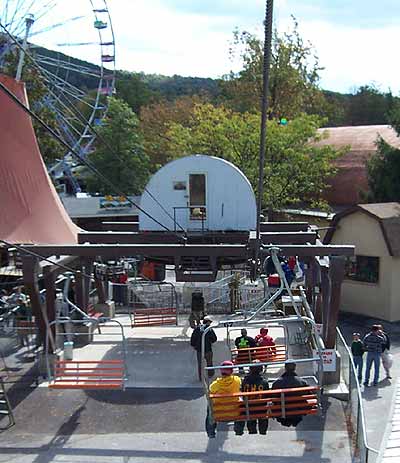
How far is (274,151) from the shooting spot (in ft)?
109

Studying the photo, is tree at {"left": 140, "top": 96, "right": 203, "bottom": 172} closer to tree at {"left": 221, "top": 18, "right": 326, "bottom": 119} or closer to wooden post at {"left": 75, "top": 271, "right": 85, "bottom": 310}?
tree at {"left": 221, "top": 18, "right": 326, "bottom": 119}

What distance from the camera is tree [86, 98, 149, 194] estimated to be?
46.7 metres

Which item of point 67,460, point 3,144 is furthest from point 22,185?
point 67,460

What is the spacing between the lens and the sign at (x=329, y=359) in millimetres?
14945

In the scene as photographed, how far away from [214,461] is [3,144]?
1336 cm

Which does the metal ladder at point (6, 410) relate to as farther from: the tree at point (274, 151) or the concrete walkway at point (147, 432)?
the tree at point (274, 151)

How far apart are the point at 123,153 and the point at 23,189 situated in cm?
2565

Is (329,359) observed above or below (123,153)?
below

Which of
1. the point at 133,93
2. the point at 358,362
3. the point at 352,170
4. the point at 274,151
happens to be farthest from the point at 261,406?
the point at 133,93

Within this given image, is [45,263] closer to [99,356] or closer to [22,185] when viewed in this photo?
[99,356]

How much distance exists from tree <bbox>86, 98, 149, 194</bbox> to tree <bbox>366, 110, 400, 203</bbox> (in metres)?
19.0

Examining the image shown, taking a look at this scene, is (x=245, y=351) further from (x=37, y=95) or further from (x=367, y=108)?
(x=367, y=108)

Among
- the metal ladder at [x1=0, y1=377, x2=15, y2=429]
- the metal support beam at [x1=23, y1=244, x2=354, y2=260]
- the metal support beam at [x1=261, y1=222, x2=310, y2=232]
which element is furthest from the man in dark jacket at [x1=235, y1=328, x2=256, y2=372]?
the metal support beam at [x1=261, y1=222, x2=310, y2=232]

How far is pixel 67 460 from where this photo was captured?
11414 mm
